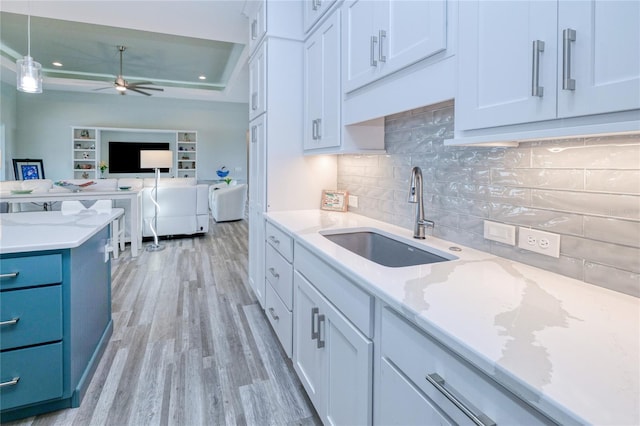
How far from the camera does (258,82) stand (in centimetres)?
279

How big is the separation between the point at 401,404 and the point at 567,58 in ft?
3.19

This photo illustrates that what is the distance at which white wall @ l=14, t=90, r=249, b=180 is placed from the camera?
773 centimetres

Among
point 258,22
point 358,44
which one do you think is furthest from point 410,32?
point 258,22

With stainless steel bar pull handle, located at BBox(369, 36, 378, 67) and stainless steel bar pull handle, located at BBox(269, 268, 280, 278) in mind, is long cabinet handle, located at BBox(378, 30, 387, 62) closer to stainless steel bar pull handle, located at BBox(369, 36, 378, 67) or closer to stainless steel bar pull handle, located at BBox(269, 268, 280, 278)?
stainless steel bar pull handle, located at BBox(369, 36, 378, 67)

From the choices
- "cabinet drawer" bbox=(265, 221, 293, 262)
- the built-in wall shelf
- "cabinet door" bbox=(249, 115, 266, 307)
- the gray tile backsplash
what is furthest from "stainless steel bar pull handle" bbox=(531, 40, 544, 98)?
the built-in wall shelf

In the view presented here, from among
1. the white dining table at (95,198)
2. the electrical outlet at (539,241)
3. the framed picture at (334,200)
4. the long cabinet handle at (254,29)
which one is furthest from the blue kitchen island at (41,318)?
the white dining table at (95,198)

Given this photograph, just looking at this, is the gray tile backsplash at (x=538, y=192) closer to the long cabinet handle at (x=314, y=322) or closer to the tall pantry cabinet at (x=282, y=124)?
the long cabinet handle at (x=314, y=322)

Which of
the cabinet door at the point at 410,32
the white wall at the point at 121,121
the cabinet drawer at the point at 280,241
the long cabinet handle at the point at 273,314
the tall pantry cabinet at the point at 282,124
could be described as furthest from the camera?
the white wall at the point at 121,121

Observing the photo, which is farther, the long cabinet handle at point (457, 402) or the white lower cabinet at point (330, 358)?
the white lower cabinet at point (330, 358)

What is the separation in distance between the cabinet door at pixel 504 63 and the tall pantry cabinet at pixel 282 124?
1.63 m

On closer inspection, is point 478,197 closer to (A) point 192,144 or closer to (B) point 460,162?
(B) point 460,162

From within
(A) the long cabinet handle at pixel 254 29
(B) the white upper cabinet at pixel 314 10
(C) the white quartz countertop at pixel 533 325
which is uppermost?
(A) the long cabinet handle at pixel 254 29

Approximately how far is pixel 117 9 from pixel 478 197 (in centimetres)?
363

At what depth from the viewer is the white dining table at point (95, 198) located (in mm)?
4121
